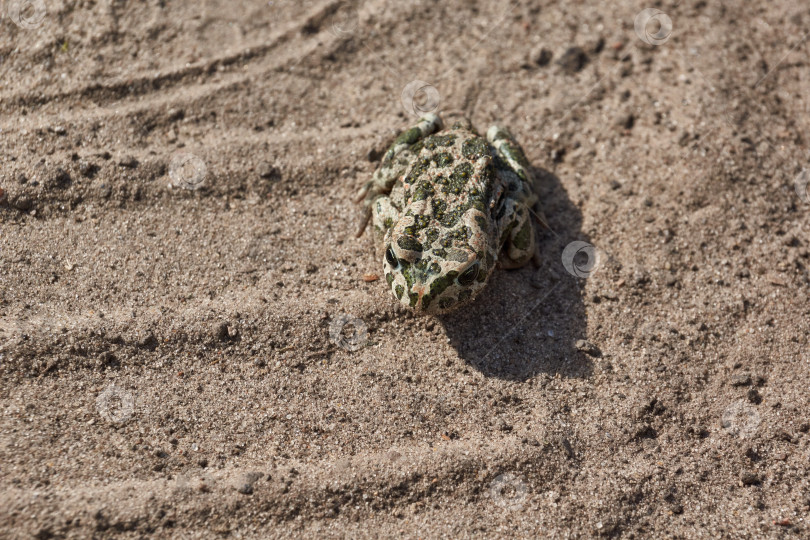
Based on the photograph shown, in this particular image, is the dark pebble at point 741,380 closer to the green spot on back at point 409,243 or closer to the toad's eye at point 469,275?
the toad's eye at point 469,275

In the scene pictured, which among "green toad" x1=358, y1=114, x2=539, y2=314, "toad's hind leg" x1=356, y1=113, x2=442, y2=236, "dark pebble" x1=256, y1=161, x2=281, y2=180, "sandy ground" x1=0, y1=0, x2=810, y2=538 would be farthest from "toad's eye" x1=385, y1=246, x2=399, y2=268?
"dark pebble" x1=256, y1=161, x2=281, y2=180

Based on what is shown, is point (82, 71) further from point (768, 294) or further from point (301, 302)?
point (768, 294)

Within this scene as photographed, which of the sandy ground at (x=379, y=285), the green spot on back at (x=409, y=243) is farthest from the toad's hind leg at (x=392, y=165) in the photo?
the green spot on back at (x=409, y=243)

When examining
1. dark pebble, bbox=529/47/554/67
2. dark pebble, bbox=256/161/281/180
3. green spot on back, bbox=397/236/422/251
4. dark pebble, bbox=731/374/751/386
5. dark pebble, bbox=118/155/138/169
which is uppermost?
dark pebble, bbox=118/155/138/169

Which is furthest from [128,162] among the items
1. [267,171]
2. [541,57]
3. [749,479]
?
[749,479]

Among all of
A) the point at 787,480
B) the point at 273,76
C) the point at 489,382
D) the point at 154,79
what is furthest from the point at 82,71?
the point at 787,480

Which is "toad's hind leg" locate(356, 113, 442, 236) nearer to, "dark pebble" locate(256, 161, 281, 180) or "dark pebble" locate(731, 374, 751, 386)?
"dark pebble" locate(256, 161, 281, 180)

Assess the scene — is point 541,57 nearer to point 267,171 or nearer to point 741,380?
point 267,171
